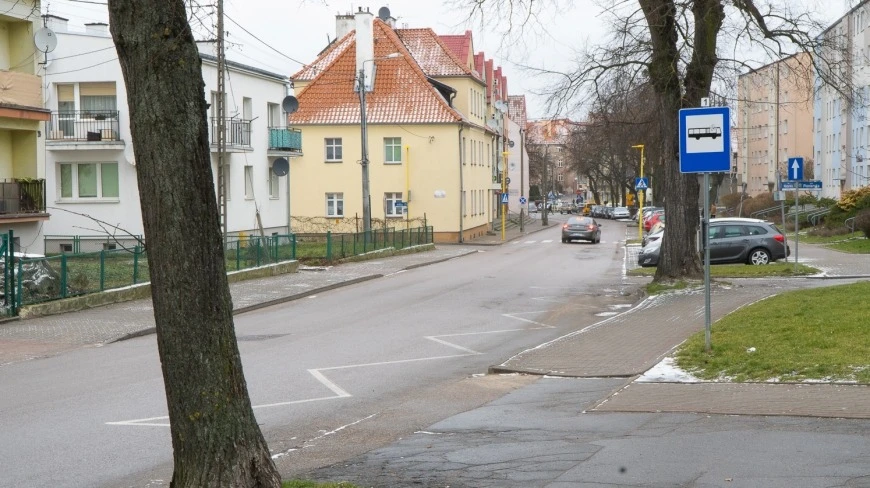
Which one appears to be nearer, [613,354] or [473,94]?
[613,354]

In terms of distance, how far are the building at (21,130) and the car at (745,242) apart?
19.8 meters

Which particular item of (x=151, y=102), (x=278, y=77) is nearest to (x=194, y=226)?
(x=151, y=102)

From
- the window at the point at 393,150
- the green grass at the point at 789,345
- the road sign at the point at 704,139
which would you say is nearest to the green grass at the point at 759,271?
the green grass at the point at 789,345

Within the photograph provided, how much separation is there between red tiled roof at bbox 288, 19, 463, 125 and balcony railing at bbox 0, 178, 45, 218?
1106 inches

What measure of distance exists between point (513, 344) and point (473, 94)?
173 feet

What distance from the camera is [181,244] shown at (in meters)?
5.40

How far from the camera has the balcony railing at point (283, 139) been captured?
46094 millimetres

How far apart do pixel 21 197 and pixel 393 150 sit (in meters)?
30.2

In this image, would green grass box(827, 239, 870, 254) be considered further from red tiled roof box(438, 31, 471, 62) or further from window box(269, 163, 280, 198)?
red tiled roof box(438, 31, 471, 62)

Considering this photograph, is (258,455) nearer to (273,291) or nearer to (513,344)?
(513,344)

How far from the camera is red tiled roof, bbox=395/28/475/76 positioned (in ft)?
213

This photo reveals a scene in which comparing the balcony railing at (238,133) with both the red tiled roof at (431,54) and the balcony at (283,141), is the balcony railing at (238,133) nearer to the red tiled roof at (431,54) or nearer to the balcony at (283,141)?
the balcony at (283,141)

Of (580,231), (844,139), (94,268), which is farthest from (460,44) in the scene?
(94,268)

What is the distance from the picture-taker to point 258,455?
5.48m
